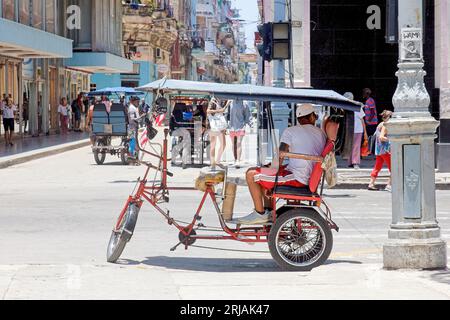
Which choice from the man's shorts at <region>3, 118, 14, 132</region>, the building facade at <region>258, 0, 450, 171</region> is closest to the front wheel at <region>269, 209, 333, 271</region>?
the building facade at <region>258, 0, 450, 171</region>

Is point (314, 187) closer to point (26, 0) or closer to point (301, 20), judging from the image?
point (301, 20)

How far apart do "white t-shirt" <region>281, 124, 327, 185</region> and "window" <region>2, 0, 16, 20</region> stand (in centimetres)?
2855

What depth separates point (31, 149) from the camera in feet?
114

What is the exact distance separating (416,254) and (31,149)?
2580 cm

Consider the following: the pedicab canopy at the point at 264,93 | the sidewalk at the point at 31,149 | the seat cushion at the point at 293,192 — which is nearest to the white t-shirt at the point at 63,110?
the sidewalk at the point at 31,149

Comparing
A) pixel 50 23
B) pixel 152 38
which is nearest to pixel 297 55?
pixel 50 23

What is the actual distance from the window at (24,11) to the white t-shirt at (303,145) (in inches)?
1249

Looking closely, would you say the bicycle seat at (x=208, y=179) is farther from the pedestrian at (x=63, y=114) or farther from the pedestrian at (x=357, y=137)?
the pedestrian at (x=63, y=114)

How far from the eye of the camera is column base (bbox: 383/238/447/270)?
1014 centimetres

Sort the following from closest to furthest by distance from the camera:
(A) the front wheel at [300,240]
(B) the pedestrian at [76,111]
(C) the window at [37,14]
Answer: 1. (A) the front wheel at [300,240]
2. (C) the window at [37,14]
3. (B) the pedestrian at [76,111]

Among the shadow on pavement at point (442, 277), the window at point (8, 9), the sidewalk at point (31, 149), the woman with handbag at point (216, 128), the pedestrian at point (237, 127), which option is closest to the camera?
the shadow on pavement at point (442, 277)

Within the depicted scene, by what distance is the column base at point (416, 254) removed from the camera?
10.1 metres

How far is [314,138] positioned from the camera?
1107 centimetres

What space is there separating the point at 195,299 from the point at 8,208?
9150 millimetres
